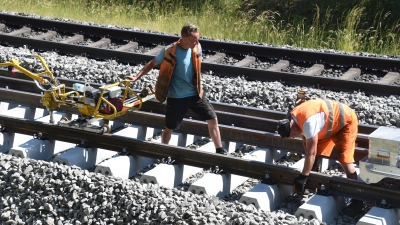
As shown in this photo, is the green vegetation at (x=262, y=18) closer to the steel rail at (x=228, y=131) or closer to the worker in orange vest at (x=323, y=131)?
the steel rail at (x=228, y=131)

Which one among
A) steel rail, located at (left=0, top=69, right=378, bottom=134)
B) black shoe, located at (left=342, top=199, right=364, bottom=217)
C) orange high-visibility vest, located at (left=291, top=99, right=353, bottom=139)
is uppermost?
orange high-visibility vest, located at (left=291, top=99, right=353, bottom=139)

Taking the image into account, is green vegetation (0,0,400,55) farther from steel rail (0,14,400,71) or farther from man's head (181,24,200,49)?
man's head (181,24,200,49)

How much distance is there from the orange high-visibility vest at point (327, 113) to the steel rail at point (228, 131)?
679 mm

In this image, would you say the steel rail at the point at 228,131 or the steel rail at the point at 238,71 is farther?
the steel rail at the point at 238,71

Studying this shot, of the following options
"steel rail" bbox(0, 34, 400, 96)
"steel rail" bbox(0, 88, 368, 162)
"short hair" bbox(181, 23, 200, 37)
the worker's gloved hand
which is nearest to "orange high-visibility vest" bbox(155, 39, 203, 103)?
"short hair" bbox(181, 23, 200, 37)

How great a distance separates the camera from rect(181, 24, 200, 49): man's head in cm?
726

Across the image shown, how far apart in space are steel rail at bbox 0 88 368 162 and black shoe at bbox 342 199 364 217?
802 millimetres

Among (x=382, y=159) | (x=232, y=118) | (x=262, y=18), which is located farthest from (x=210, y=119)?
(x=262, y=18)

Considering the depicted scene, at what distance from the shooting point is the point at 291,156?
7961mm

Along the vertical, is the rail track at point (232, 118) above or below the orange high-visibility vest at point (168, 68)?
below

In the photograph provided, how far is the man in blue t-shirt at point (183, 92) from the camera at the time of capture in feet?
24.6

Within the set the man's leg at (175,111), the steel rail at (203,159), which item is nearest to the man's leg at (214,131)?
the man's leg at (175,111)

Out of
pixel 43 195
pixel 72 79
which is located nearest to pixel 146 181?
pixel 43 195

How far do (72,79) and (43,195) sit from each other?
12.7 ft
